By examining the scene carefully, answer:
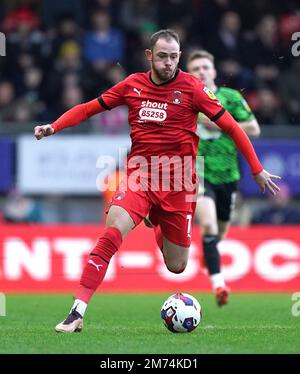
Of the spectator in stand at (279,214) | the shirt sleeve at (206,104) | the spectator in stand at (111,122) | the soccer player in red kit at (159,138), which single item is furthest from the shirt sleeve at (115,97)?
the spectator in stand at (279,214)

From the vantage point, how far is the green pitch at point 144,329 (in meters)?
7.35

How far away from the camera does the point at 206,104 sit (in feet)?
27.9

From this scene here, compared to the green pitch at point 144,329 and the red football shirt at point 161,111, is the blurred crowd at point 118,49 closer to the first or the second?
the green pitch at point 144,329

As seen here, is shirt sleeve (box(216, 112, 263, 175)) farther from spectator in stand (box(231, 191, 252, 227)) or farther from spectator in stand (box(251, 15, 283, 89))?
spectator in stand (box(251, 15, 283, 89))

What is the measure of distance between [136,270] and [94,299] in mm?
2098

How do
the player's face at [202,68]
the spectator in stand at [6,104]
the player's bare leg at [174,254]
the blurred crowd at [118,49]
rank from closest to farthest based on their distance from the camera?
the player's bare leg at [174,254] → the player's face at [202,68] → the spectator in stand at [6,104] → the blurred crowd at [118,49]

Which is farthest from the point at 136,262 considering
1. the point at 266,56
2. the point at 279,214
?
the point at 266,56

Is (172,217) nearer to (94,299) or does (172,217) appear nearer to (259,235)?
(94,299)

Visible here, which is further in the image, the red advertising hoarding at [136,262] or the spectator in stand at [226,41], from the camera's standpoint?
the spectator in stand at [226,41]

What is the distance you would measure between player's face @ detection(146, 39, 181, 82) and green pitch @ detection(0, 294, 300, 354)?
2.09m

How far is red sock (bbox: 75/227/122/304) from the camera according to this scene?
816cm

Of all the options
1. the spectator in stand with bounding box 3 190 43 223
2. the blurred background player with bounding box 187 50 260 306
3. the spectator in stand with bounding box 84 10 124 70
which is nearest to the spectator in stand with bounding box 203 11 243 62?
the spectator in stand with bounding box 84 10 124 70

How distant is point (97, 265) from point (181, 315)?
32.9 inches

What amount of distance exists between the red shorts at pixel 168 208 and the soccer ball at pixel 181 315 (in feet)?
2.15
